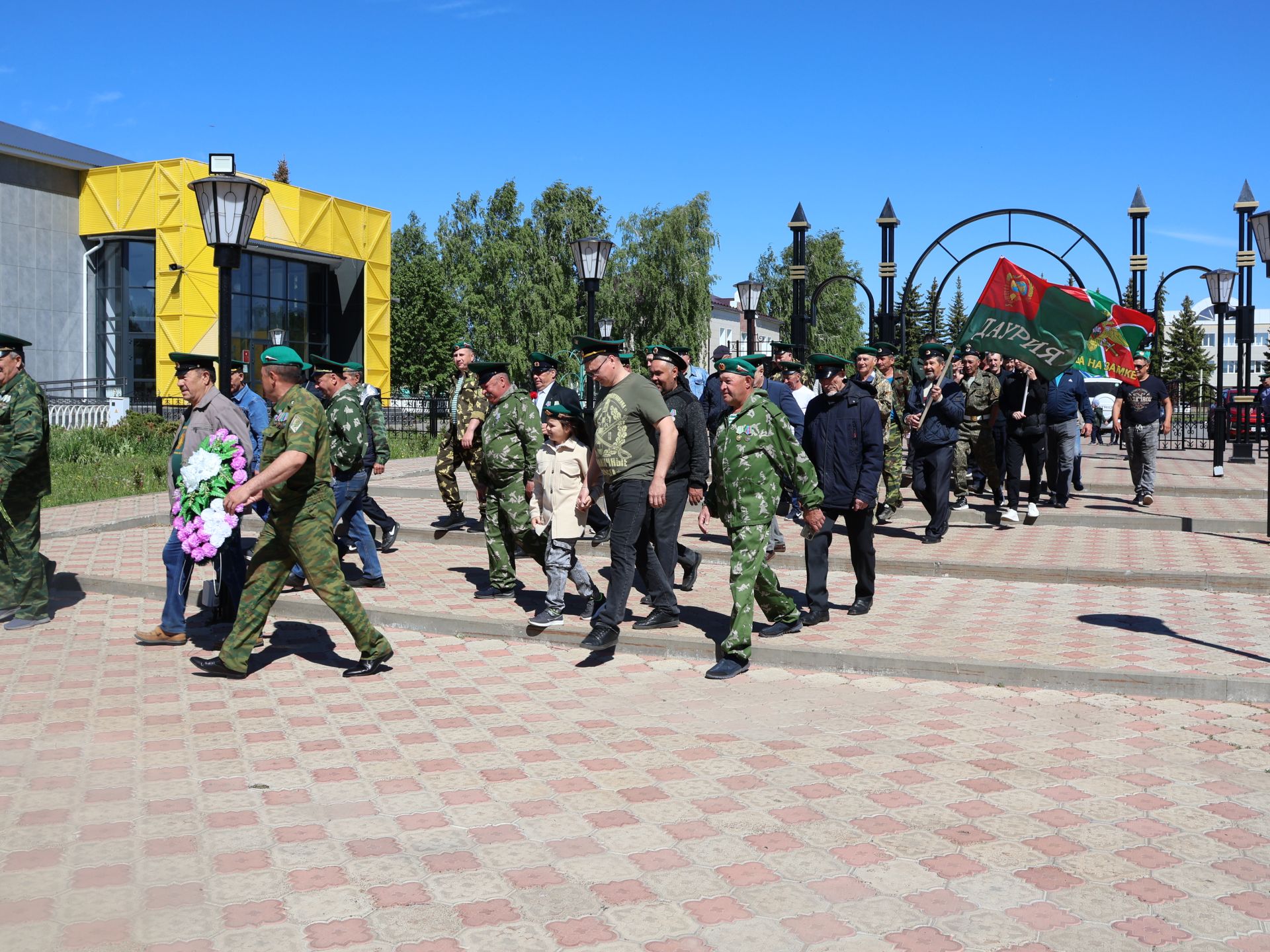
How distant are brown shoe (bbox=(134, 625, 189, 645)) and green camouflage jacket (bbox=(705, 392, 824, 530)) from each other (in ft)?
11.8

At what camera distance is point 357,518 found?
9773 mm

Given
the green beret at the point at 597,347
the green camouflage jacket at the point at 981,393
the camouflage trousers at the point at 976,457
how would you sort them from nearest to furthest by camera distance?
1. the green beret at the point at 597,347
2. the green camouflage jacket at the point at 981,393
3. the camouflage trousers at the point at 976,457

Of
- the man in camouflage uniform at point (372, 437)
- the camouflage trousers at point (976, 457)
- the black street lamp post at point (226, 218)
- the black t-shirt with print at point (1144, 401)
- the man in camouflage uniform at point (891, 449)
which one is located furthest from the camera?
the black t-shirt with print at point (1144, 401)

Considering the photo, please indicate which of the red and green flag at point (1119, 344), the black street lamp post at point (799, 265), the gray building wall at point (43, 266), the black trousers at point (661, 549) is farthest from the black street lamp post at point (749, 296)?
the gray building wall at point (43, 266)

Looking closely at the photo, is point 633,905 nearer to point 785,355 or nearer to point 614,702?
point 614,702

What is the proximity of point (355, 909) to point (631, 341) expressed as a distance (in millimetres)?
54371

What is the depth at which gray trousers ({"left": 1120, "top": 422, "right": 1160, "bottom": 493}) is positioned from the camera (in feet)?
50.2

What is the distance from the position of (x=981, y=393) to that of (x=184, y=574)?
9148 mm

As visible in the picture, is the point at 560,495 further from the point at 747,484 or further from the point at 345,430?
the point at 345,430

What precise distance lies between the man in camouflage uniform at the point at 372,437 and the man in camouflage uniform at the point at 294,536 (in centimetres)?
285

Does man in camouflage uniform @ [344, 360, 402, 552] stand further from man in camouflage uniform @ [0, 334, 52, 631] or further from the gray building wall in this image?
the gray building wall

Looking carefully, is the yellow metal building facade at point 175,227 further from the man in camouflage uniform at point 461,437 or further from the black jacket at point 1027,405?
the black jacket at point 1027,405

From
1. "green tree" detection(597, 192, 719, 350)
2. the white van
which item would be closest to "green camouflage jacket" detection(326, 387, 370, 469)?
the white van

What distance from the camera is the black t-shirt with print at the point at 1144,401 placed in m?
15.3
